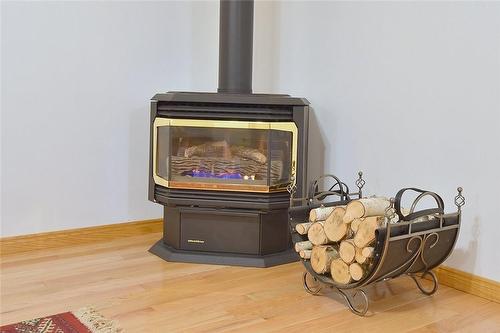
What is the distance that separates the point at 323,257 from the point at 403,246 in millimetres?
289

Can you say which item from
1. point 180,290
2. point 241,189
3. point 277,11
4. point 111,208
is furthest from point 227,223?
point 277,11

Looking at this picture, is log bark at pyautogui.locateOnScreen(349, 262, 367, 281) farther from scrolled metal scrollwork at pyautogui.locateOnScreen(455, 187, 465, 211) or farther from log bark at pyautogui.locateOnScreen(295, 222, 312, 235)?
scrolled metal scrollwork at pyautogui.locateOnScreen(455, 187, 465, 211)

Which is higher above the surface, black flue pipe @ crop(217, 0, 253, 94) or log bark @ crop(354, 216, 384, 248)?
black flue pipe @ crop(217, 0, 253, 94)

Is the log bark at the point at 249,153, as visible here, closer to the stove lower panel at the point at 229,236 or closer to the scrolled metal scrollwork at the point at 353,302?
the stove lower panel at the point at 229,236

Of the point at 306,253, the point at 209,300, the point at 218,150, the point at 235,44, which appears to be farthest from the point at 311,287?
the point at 235,44

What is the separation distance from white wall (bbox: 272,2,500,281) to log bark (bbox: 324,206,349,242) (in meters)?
0.52

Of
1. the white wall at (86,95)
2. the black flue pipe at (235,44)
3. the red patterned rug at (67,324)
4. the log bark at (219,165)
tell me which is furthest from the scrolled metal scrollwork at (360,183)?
the red patterned rug at (67,324)

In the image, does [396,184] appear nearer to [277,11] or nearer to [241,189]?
[241,189]

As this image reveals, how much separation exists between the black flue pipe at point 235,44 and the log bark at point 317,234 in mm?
860

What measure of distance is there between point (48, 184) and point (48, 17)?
78 cm

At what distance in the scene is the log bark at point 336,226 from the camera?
2.08m

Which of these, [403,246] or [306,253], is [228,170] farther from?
[403,246]

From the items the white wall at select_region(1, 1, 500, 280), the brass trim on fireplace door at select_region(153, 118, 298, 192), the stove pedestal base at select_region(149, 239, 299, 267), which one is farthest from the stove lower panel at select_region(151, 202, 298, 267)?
the white wall at select_region(1, 1, 500, 280)

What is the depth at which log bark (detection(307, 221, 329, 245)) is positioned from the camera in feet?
6.99
